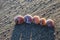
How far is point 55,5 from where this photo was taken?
24.1 ft

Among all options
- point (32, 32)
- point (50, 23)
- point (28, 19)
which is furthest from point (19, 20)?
point (50, 23)

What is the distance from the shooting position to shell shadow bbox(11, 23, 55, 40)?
596 centimetres

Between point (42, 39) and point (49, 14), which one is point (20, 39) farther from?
point (49, 14)

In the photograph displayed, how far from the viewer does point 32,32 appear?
244 inches

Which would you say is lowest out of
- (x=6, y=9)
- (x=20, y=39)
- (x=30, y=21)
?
(x=20, y=39)

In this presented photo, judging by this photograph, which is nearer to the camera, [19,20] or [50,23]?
[50,23]

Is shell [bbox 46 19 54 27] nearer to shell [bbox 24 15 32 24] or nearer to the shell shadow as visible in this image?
the shell shadow

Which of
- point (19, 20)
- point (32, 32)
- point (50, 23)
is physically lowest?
point (32, 32)

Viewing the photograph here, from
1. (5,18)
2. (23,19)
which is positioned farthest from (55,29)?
(5,18)

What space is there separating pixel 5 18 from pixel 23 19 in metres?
0.99

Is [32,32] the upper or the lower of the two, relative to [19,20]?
lower

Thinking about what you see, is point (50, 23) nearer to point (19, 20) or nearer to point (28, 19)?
point (28, 19)

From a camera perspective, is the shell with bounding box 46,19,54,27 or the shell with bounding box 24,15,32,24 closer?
the shell with bounding box 46,19,54,27

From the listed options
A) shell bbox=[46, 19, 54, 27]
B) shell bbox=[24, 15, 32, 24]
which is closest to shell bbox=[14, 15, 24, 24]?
shell bbox=[24, 15, 32, 24]
